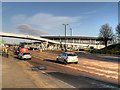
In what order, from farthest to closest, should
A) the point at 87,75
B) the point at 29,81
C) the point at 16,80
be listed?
the point at 87,75
the point at 16,80
the point at 29,81

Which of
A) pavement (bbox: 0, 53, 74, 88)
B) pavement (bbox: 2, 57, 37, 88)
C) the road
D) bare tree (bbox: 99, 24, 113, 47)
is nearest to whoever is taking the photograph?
pavement (bbox: 2, 57, 37, 88)

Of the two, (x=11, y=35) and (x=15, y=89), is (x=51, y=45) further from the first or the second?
(x=15, y=89)

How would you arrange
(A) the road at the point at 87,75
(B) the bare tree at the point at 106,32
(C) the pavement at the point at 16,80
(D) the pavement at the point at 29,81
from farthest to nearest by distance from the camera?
(B) the bare tree at the point at 106,32, (A) the road at the point at 87,75, (D) the pavement at the point at 29,81, (C) the pavement at the point at 16,80

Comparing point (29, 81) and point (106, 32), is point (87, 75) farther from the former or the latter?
point (106, 32)

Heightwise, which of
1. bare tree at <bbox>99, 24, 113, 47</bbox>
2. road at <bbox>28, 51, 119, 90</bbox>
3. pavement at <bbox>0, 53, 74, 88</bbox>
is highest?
bare tree at <bbox>99, 24, 113, 47</bbox>

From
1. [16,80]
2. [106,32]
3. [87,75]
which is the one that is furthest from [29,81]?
[106,32]

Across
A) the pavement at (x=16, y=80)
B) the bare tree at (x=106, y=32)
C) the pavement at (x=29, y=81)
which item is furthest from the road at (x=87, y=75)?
the bare tree at (x=106, y=32)

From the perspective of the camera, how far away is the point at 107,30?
12038 centimetres

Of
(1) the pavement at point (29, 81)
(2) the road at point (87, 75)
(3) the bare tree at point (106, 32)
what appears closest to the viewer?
(1) the pavement at point (29, 81)

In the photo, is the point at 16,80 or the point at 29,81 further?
the point at 16,80

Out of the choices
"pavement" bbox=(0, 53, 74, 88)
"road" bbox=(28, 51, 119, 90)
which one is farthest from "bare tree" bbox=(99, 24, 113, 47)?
"pavement" bbox=(0, 53, 74, 88)

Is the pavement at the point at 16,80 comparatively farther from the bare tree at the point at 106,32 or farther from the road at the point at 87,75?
the bare tree at the point at 106,32

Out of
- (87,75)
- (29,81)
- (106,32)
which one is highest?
(106,32)

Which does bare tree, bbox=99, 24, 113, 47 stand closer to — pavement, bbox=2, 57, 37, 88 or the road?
the road
